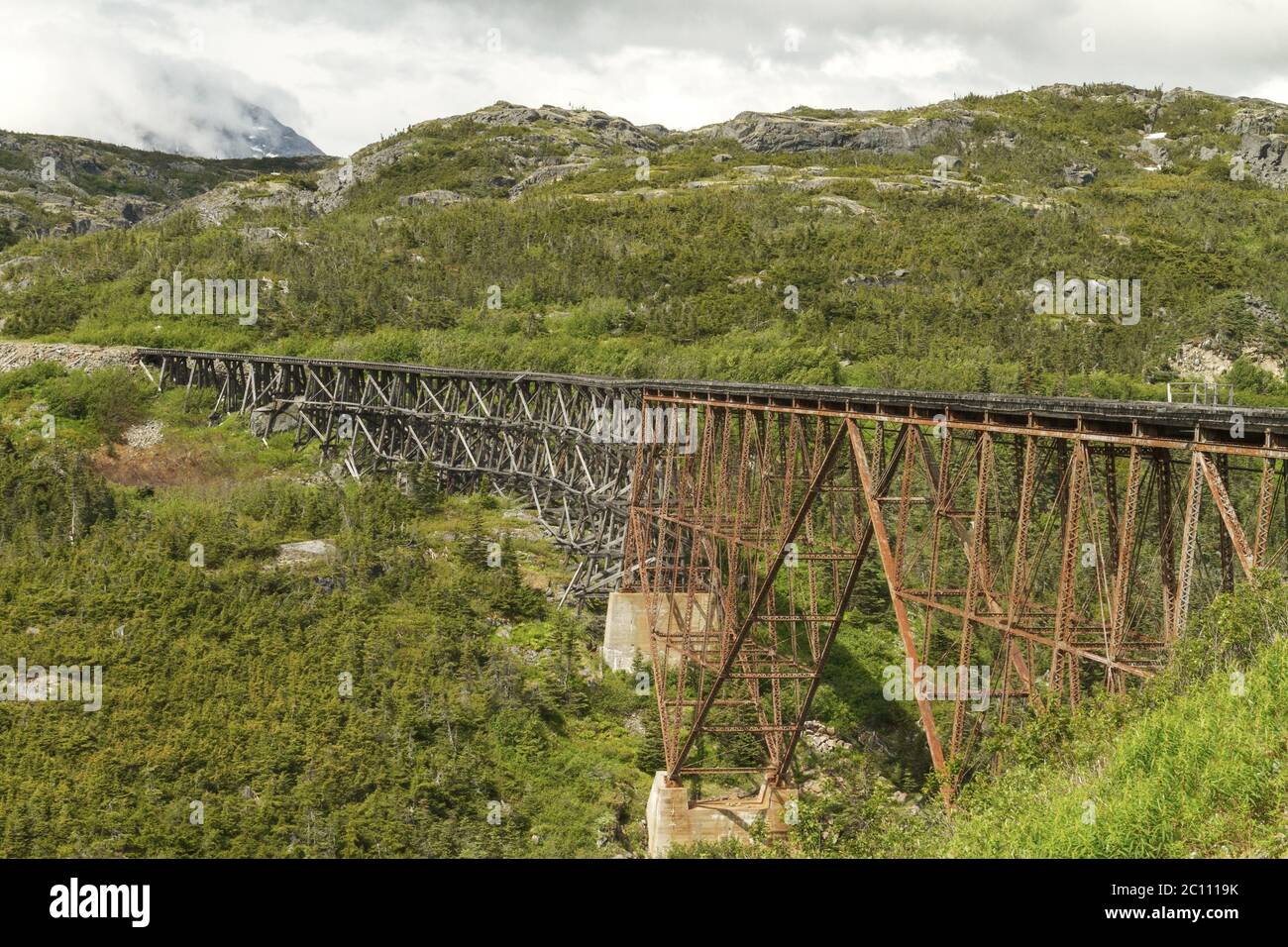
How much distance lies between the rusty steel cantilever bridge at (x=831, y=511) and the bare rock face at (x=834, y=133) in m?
110

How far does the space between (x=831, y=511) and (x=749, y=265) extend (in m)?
63.8

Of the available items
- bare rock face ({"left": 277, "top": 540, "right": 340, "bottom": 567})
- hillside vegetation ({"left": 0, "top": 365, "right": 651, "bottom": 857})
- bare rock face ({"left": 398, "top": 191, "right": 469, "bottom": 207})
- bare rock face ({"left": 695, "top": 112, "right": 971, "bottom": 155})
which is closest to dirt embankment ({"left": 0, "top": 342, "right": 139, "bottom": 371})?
hillside vegetation ({"left": 0, "top": 365, "right": 651, "bottom": 857})

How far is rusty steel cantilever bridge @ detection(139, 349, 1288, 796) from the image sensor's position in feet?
48.2

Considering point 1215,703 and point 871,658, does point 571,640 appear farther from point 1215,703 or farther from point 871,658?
point 1215,703

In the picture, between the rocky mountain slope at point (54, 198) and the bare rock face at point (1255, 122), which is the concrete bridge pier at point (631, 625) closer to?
the rocky mountain slope at point (54, 198)

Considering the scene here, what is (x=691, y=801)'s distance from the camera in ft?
102

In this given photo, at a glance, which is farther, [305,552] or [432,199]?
[432,199]

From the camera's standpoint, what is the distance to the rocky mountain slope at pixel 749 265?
7056 cm

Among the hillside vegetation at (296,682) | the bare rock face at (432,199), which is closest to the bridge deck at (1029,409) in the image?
the hillside vegetation at (296,682)

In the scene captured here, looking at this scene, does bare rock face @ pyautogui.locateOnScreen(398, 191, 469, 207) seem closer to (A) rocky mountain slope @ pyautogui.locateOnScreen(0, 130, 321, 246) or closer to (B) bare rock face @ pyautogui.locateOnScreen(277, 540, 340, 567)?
(A) rocky mountain slope @ pyautogui.locateOnScreen(0, 130, 321, 246)

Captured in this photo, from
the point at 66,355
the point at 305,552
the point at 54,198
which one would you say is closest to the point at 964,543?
the point at 305,552

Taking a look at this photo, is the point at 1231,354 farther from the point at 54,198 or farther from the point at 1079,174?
the point at 54,198

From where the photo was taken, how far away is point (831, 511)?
26.3 meters

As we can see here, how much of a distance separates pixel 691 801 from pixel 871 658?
43.8 ft
